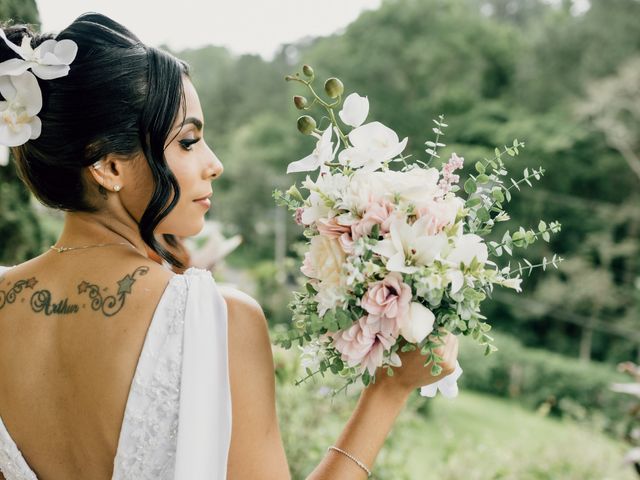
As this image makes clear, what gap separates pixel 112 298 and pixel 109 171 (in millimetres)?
251

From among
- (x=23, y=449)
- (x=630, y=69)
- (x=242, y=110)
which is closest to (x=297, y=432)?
(x=23, y=449)

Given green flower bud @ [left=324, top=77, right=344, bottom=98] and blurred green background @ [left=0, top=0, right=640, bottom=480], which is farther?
blurred green background @ [left=0, top=0, right=640, bottom=480]

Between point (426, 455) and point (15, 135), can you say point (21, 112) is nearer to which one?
point (15, 135)

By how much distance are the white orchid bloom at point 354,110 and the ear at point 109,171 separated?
0.44 m

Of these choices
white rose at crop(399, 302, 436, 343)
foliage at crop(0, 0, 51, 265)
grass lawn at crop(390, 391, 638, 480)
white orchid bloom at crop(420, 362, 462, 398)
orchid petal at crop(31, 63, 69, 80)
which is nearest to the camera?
white rose at crop(399, 302, 436, 343)

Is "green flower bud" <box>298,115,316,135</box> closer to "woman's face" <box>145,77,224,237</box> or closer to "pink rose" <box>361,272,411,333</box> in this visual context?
"woman's face" <box>145,77,224,237</box>

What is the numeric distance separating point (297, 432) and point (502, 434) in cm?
1035

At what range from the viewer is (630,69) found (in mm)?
17516

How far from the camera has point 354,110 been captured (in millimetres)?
1236

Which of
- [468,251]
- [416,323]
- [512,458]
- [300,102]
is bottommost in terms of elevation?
[512,458]

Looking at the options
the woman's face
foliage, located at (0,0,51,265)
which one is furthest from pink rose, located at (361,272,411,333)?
foliage, located at (0,0,51,265)

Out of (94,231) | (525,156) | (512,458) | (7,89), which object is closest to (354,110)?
(94,231)

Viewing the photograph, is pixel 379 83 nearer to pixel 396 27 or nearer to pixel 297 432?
pixel 396 27

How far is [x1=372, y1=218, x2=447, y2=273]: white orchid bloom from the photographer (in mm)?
1076
